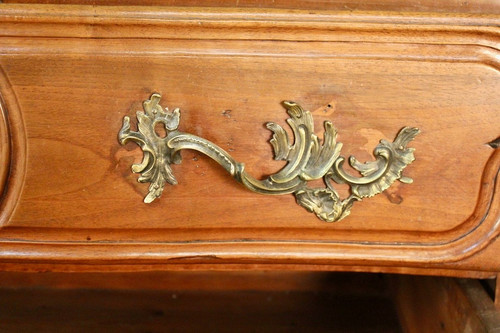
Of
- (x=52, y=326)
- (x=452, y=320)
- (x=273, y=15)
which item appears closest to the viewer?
(x=273, y=15)

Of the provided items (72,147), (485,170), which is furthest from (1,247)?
(485,170)

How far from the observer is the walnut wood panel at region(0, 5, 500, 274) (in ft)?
1.32

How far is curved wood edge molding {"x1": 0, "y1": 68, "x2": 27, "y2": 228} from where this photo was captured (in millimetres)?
412

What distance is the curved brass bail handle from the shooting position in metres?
0.42

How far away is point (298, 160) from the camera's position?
16.8 inches

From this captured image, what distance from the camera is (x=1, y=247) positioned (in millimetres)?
449

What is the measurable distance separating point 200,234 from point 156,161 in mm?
72

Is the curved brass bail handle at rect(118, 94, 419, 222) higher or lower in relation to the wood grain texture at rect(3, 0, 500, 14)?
lower

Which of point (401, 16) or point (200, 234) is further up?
point (401, 16)

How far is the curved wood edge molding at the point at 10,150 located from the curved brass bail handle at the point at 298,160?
0.25 ft

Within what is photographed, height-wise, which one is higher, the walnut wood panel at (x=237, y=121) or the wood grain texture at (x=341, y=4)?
the wood grain texture at (x=341, y=4)

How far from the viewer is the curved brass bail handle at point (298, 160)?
0.42m

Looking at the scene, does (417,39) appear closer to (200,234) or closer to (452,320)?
(200,234)

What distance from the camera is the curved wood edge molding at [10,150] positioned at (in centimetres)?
41
